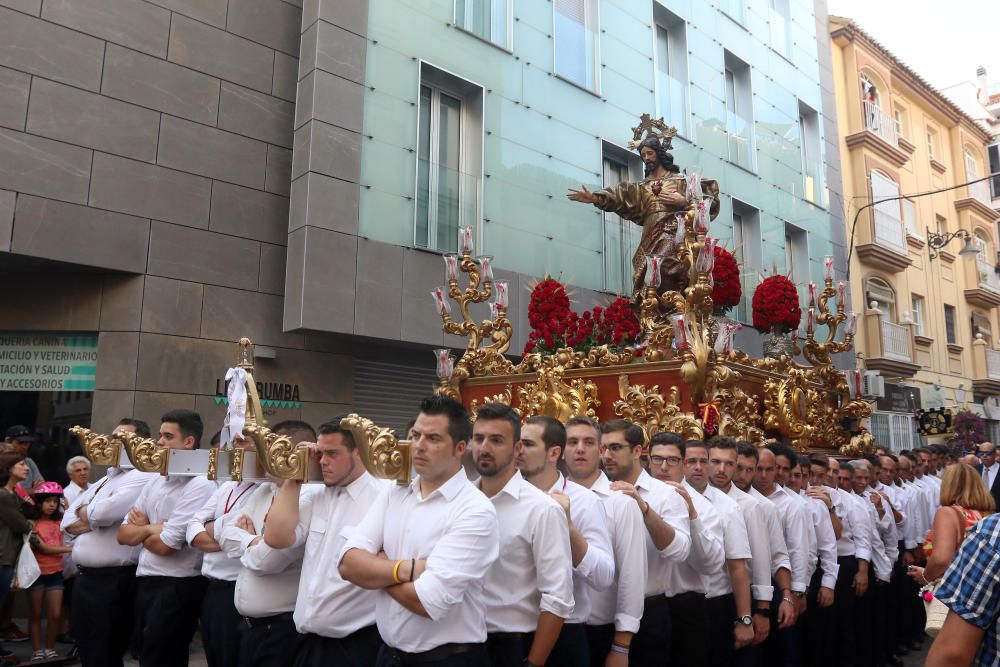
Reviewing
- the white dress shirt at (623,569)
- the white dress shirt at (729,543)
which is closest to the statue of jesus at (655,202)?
the white dress shirt at (729,543)

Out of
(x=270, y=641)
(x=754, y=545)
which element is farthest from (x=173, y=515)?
(x=754, y=545)

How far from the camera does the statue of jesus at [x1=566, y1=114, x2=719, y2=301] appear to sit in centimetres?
850

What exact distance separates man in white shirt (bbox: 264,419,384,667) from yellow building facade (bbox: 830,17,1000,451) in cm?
1595

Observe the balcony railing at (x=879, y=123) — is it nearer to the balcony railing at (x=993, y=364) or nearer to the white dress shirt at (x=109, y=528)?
the balcony railing at (x=993, y=364)

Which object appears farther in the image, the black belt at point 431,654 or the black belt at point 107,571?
the black belt at point 107,571

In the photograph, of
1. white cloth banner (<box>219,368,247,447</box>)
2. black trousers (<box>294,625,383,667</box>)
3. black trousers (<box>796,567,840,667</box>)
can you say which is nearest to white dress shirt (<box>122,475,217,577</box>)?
white cloth banner (<box>219,368,247,447</box>)

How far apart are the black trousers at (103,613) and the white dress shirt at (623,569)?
3.19 metres

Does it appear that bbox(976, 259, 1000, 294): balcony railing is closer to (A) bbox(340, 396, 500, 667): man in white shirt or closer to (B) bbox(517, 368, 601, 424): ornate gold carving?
(B) bbox(517, 368, 601, 424): ornate gold carving

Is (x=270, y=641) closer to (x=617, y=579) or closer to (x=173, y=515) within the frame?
(x=173, y=515)

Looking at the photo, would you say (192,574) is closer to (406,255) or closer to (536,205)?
(406,255)

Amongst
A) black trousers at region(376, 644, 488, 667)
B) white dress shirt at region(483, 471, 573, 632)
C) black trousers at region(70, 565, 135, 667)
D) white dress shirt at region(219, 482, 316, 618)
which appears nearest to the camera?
black trousers at region(376, 644, 488, 667)

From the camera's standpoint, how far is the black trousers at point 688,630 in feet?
14.1

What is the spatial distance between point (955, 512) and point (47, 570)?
7009mm

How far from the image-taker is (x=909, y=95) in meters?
22.6
